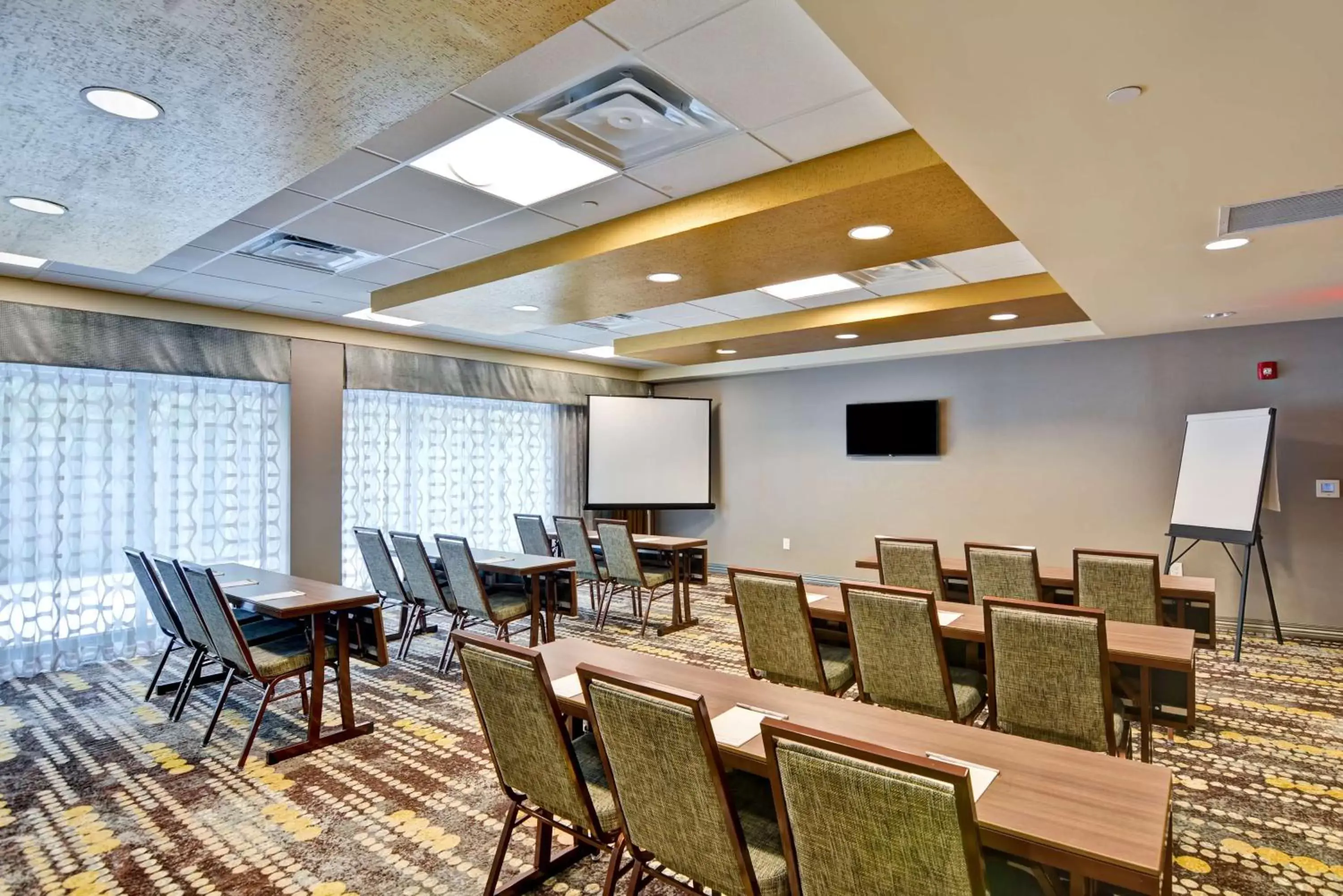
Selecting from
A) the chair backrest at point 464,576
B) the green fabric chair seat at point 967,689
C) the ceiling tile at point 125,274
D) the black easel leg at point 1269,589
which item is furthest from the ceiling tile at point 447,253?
the black easel leg at point 1269,589

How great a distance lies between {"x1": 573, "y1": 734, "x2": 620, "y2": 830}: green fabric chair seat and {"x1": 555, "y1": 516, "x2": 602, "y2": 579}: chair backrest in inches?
140

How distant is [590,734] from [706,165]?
221cm

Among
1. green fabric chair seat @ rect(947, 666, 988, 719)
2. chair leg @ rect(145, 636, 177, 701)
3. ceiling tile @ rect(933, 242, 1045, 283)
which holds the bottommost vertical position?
chair leg @ rect(145, 636, 177, 701)

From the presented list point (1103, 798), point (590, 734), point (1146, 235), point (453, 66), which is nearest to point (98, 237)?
point (453, 66)

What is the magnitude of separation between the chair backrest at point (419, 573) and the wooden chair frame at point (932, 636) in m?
2.89

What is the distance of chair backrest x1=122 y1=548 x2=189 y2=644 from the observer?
3779 mm

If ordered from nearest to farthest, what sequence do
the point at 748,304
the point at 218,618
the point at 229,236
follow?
1. the point at 218,618
2. the point at 229,236
3. the point at 748,304

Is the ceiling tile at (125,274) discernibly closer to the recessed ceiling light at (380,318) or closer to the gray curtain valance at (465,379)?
the recessed ceiling light at (380,318)

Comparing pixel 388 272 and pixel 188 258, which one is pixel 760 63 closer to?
pixel 388 272

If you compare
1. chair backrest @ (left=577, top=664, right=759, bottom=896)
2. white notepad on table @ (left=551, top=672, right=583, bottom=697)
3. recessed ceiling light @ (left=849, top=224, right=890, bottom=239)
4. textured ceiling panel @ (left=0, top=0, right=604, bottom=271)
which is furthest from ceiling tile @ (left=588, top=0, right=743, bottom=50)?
white notepad on table @ (left=551, top=672, right=583, bottom=697)

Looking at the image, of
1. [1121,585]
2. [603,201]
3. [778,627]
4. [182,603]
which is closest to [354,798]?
[182,603]

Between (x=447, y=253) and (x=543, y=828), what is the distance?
3.06m

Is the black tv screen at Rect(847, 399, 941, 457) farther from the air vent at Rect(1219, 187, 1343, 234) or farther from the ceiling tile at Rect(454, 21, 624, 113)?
the ceiling tile at Rect(454, 21, 624, 113)

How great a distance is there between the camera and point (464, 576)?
4.49 m
